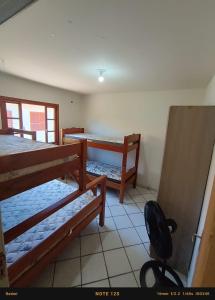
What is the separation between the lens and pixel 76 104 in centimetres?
402

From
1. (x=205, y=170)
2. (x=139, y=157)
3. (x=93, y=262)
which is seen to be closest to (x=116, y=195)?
(x=139, y=157)

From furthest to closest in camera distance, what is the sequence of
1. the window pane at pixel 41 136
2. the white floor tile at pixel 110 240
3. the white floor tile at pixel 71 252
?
the window pane at pixel 41 136 → the white floor tile at pixel 110 240 → the white floor tile at pixel 71 252

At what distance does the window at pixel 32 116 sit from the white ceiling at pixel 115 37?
88cm

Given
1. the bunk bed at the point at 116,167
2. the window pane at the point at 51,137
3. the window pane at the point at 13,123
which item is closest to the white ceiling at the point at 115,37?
the window pane at the point at 13,123

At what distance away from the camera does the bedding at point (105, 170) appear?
3.00 metres

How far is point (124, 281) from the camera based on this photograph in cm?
141

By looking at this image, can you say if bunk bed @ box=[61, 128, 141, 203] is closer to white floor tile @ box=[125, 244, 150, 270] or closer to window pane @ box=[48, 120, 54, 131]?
window pane @ box=[48, 120, 54, 131]

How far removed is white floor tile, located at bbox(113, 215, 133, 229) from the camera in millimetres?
2158

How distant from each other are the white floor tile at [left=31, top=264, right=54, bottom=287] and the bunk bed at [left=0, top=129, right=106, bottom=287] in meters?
0.25

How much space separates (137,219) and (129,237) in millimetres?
413

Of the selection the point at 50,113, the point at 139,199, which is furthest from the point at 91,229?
the point at 50,113

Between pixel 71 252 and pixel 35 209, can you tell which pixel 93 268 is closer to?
pixel 71 252

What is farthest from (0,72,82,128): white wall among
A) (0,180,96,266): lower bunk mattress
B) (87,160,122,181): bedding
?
(0,180,96,266): lower bunk mattress

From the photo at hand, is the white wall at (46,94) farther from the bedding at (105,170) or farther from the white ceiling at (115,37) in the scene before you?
the bedding at (105,170)
